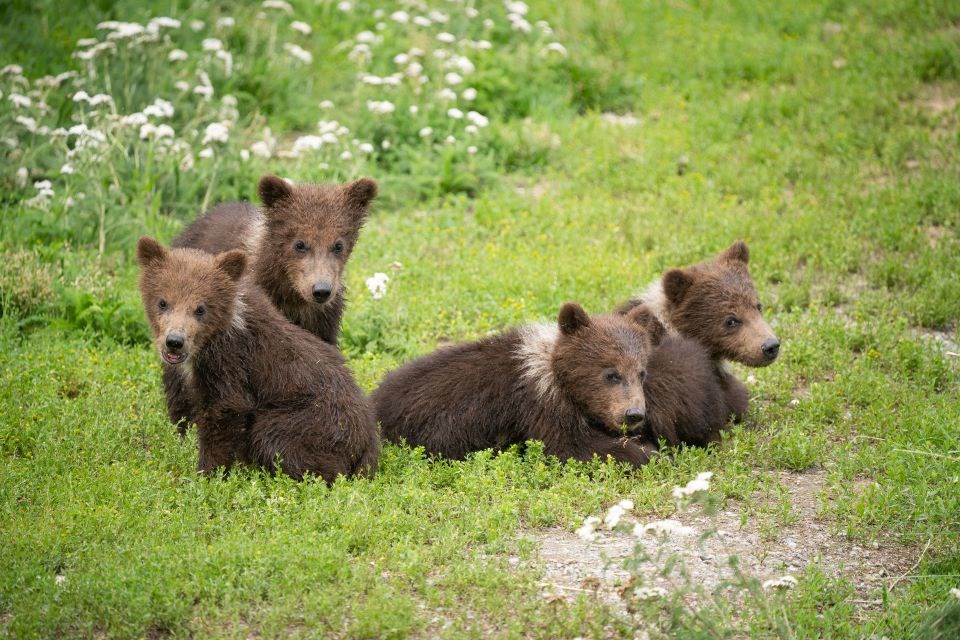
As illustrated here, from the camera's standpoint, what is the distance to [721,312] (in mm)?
9789

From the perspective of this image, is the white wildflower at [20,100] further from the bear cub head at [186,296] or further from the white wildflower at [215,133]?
the bear cub head at [186,296]

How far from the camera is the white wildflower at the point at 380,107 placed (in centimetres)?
1440

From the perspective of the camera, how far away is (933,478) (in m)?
8.04

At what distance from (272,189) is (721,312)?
13.3 ft

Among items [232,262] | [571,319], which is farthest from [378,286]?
[232,262]

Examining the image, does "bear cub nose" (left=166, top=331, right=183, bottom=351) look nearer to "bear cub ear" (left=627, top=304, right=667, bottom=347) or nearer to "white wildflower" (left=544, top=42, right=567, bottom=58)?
"bear cub ear" (left=627, top=304, right=667, bottom=347)

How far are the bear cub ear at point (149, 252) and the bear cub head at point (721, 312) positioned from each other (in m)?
4.32

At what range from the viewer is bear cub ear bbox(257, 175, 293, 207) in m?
9.41

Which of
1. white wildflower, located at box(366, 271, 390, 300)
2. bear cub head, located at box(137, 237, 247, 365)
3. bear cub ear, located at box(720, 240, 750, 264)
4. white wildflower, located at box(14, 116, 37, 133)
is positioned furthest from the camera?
white wildflower, located at box(14, 116, 37, 133)

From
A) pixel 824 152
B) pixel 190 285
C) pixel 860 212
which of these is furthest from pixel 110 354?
pixel 824 152

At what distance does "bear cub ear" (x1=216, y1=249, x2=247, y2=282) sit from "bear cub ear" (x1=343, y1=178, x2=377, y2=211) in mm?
1858

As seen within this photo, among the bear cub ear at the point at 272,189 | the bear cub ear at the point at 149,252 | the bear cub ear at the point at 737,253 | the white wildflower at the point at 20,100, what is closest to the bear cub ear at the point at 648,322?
the bear cub ear at the point at 737,253

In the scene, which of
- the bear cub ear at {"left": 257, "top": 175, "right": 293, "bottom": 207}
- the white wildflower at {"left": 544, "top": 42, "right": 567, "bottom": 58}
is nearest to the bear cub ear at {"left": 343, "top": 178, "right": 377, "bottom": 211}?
the bear cub ear at {"left": 257, "top": 175, "right": 293, "bottom": 207}

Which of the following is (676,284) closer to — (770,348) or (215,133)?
(770,348)
